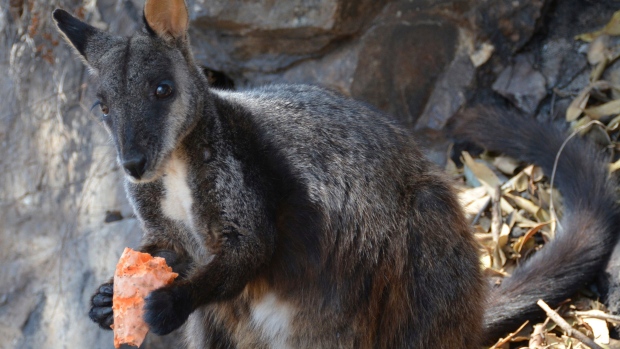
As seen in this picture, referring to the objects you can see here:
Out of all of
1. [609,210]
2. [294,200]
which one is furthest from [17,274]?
[609,210]

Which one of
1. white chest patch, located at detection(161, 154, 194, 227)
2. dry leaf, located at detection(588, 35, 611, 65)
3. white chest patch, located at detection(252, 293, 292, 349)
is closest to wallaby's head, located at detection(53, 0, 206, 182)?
white chest patch, located at detection(161, 154, 194, 227)

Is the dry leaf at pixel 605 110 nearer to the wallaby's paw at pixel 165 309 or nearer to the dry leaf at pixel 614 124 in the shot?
the dry leaf at pixel 614 124

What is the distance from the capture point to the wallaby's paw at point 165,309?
3.12m

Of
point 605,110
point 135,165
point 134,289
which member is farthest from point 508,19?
point 134,289

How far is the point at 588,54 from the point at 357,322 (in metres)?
2.70

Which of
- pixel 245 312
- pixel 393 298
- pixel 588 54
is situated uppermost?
pixel 588 54

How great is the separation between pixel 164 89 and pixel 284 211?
790 millimetres

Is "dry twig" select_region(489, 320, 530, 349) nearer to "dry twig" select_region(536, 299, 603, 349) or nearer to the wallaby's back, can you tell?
"dry twig" select_region(536, 299, 603, 349)

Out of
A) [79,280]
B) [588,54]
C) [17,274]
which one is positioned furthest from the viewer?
[17,274]

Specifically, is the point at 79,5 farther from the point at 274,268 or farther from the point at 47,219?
the point at 274,268

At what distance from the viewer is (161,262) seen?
3367mm

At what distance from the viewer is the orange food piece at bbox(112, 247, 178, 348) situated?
3.27 metres

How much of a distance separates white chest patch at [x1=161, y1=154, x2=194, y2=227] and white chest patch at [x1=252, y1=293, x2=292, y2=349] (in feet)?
1.77

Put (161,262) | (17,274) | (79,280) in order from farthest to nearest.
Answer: (17,274) < (79,280) < (161,262)
